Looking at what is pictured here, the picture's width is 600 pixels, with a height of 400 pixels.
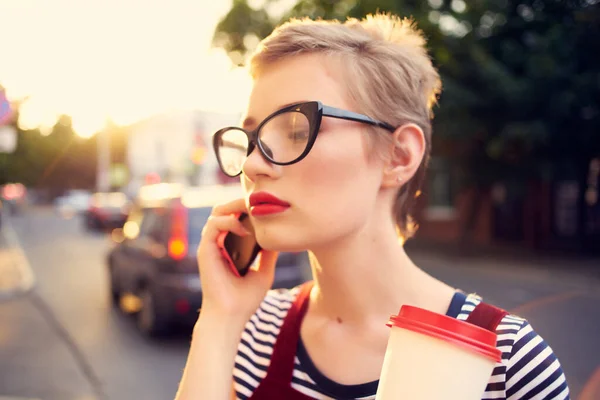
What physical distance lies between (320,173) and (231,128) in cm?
29

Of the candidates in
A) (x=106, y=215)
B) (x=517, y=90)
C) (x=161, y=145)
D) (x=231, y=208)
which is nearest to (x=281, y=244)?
(x=231, y=208)

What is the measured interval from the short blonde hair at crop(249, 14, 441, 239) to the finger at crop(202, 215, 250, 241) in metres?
0.39

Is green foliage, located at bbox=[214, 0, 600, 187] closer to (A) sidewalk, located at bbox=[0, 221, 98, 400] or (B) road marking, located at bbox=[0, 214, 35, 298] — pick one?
(A) sidewalk, located at bbox=[0, 221, 98, 400]

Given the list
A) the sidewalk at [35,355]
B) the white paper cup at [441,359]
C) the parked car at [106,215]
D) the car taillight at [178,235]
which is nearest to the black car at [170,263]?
the car taillight at [178,235]

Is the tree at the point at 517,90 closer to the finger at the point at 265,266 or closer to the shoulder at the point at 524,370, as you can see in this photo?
the finger at the point at 265,266

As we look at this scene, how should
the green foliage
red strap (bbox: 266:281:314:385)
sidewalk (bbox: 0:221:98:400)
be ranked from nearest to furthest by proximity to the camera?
red strap (bbox: 266:281:314:385) < sidewalk (bbox: 0:221:98:400) < the green foliage

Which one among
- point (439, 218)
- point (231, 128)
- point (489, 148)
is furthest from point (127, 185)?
point (231, 128)

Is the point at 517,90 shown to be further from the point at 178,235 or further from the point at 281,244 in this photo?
the point at 281,244

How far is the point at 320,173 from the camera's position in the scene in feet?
3.86

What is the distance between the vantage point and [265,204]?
1.23 m

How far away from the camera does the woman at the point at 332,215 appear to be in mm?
1182

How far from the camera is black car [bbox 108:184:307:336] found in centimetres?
568

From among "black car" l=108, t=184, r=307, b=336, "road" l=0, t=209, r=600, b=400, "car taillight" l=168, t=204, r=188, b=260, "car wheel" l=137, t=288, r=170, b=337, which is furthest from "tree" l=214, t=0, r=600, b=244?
"car wheel" l=137, t=288, r=170, b=337

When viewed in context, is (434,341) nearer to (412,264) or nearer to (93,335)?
(412,264)
